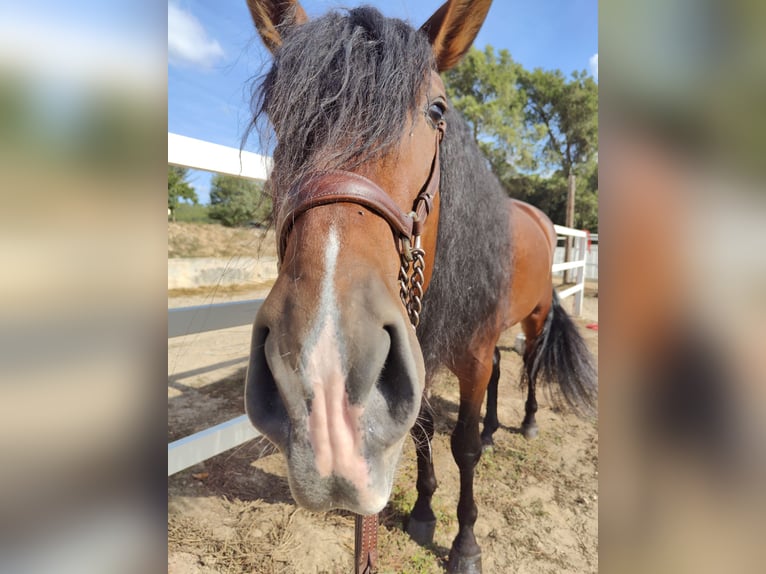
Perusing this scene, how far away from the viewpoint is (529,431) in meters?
3.79

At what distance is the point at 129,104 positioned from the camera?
0.53 m

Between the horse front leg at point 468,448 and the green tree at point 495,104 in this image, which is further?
the green tree at point 495,104

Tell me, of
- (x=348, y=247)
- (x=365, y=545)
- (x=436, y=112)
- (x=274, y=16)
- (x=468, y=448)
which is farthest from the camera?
(x=468, y=448)

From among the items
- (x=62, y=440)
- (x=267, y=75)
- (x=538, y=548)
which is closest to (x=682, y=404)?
(x=62, y=440)

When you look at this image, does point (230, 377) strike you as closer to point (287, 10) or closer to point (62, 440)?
point (287, 10)

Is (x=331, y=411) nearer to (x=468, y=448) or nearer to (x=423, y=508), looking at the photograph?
(x=468, y=448)

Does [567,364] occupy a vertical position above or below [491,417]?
above

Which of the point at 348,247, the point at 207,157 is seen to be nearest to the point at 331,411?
the point at 348,247

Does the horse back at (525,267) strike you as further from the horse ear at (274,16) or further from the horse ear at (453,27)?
the horse ear at (274,16)

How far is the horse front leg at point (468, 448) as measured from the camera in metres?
2.24

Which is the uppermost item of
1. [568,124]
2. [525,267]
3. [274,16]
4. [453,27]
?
[568,124]

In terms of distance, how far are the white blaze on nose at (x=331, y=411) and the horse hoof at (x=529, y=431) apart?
3459mm

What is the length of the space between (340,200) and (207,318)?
1792mm

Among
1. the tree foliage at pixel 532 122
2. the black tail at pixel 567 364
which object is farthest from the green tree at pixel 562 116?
the black tail at pixel 567 364
